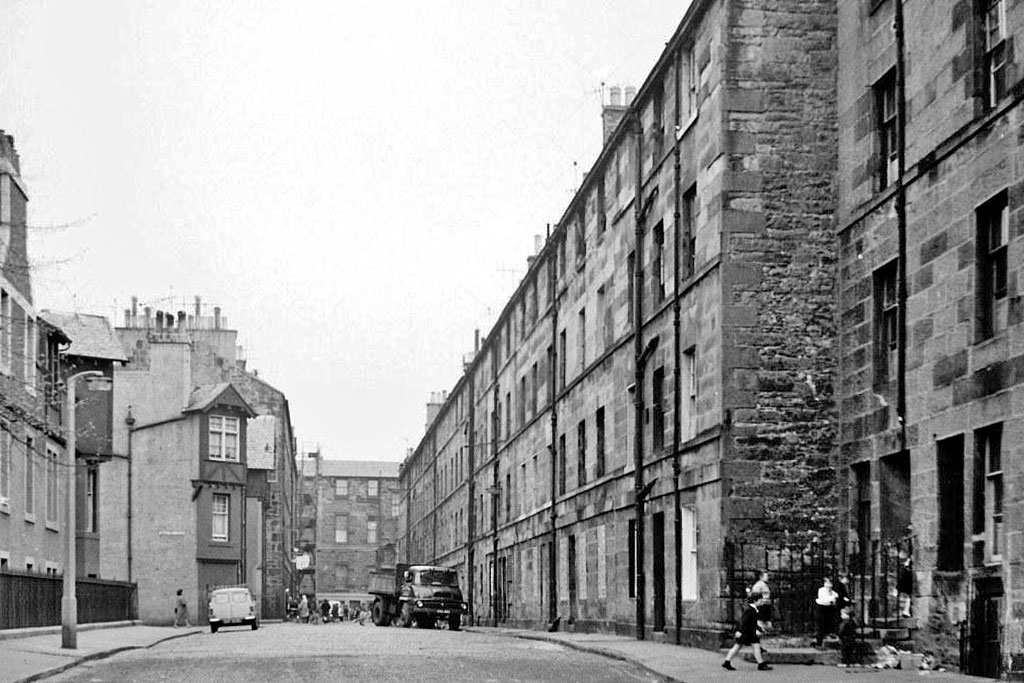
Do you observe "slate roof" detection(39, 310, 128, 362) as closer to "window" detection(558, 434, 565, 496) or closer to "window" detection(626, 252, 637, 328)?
"window" detection(558, 434, 565, 496)

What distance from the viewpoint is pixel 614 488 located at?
36219 mm

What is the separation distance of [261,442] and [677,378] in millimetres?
48462

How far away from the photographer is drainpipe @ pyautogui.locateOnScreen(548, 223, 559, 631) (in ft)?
145

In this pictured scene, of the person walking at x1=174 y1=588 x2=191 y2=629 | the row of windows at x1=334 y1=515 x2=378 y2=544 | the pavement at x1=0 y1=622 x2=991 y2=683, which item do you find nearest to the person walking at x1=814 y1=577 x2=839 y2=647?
the pavement at x1=0 y1=622 x2=991 y2=683

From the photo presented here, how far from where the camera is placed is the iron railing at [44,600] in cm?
3195

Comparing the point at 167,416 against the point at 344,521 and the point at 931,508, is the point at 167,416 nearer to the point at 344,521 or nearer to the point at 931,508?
the point at 931,508

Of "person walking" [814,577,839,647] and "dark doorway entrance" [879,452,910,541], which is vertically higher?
"dark doorway entrance" [879,452,910,541]

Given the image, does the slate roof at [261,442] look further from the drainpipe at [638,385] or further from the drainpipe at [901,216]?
the drainpipe at [901,216]

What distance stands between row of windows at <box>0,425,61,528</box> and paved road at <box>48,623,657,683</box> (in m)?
6.91

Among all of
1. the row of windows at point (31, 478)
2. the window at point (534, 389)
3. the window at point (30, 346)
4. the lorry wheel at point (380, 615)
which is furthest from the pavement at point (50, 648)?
the lorry wheel at point (380, 615)

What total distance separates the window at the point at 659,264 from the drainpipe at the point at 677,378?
1.28 meters

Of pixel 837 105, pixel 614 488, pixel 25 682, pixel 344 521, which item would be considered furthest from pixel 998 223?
pixel 344 521

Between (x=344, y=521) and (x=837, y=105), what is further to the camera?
(x=344, y=521)

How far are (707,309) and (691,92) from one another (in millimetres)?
4802
